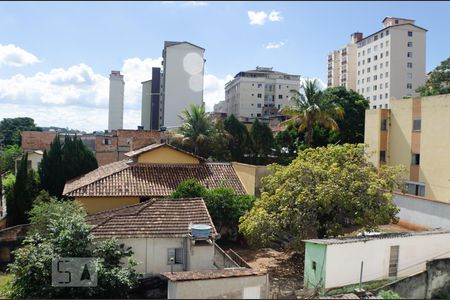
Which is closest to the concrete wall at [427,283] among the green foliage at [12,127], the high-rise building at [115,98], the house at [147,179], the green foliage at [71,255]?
the green foliage at [71,255]

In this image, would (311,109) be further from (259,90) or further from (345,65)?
(345,65)

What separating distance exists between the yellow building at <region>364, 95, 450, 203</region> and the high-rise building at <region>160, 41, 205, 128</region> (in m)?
43.0

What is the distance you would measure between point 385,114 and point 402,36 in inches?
2090

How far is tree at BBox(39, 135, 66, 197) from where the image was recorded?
101ft

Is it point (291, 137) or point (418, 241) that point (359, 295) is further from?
point (291, 137)

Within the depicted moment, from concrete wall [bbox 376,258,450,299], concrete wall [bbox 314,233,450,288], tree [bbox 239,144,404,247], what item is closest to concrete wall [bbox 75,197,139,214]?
tree [bbox 239,144,404,247]

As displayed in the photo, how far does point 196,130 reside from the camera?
125 ft

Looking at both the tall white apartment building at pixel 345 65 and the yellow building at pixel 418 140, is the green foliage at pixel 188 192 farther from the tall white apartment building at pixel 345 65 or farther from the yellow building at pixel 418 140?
the tall white apartment building at pixel 345 65

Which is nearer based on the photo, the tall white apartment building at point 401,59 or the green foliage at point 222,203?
the green foliage at point 222,203

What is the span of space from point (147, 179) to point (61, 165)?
8927 mm

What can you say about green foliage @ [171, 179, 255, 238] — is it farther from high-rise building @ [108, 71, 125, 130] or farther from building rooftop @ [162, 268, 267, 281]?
high-rise building @ [108, 71, 125, 130]

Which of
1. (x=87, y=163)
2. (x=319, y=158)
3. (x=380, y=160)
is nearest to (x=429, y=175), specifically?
(x=380, y=160)

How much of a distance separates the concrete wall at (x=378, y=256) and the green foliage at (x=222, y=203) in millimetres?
7876

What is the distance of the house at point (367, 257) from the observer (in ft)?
46.0
